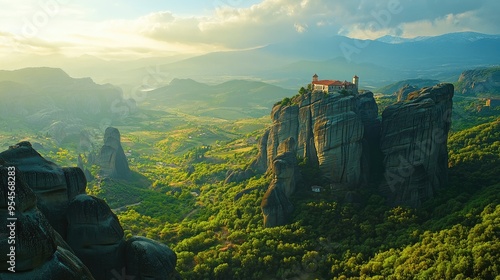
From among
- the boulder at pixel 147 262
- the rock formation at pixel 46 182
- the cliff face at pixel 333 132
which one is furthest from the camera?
the cliff face at pixel 333 132

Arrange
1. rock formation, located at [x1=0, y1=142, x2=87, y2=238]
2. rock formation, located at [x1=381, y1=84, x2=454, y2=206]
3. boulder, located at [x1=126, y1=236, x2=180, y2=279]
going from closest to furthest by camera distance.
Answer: rock formation, located at [x1=0, y1=142, x2=87, y2=238] < boulder, located at [x1=126, y1=236, x2=180, y2=279] < rock formation, located at [x1=381, y1=84, x2=454, y2=206]

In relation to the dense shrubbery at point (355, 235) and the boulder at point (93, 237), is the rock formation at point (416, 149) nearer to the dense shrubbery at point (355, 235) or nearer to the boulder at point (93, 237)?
the dense shrubbery at point (355, 235)

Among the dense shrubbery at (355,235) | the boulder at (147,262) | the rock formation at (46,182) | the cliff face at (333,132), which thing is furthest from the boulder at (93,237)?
the cliff face at (333,132)

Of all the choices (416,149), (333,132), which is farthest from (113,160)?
(416,149)

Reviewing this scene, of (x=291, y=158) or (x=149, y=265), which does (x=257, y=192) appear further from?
(x=149, y=265)

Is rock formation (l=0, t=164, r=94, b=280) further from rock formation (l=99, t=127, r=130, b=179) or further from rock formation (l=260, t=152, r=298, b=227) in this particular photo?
rock formation (l=99, t=127, r=130, b=179)

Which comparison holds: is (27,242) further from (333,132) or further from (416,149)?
(416,149)

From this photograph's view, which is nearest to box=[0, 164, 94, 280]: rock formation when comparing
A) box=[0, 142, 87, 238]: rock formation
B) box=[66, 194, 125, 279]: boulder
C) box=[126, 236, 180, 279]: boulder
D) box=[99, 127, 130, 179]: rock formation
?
box=[66, 194, 125, 279]: boulder
